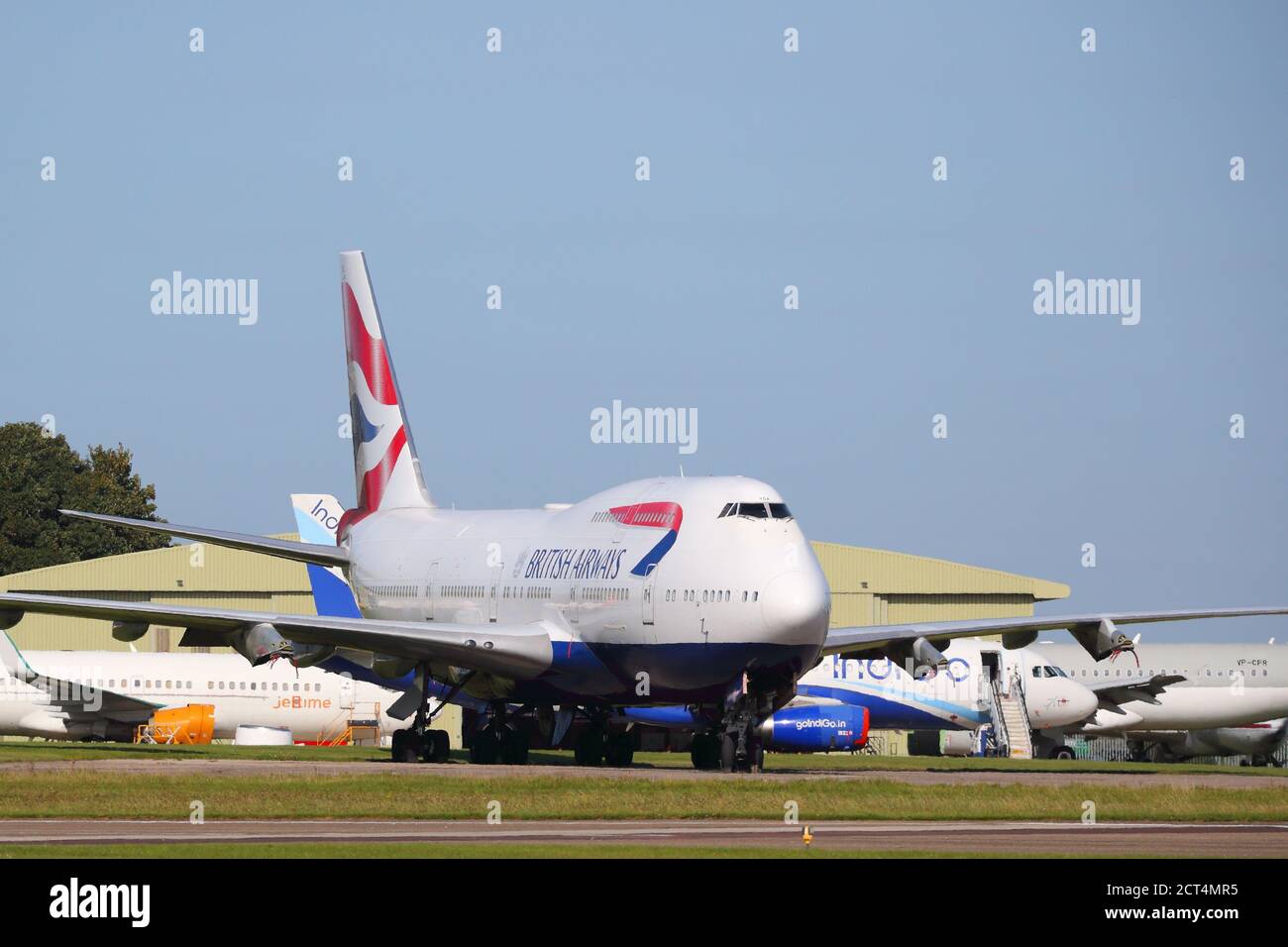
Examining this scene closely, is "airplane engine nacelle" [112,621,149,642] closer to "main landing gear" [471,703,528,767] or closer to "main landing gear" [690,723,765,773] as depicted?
"main landing gear" [471,703,528,767]

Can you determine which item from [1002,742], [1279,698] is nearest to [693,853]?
[1002,742]

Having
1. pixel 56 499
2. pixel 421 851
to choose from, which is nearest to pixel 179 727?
pixel 421 851

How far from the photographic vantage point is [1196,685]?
75188mm

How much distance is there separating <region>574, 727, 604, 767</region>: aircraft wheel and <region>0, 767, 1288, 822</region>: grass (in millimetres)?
10836

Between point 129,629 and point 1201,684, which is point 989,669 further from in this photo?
point 129,629

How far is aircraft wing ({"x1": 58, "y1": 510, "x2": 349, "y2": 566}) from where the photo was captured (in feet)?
152

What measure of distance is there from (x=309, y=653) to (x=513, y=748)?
5.62m

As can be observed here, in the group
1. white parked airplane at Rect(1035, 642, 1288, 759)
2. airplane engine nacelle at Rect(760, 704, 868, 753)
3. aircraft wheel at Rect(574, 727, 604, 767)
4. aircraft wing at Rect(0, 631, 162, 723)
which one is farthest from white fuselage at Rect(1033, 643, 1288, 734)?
aircraft wing at Rect(0, 631, 162, 723)

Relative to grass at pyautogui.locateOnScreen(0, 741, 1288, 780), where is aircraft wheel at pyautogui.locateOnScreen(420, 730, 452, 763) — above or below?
above

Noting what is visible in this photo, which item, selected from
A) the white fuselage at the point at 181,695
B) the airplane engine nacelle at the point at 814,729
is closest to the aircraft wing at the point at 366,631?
the airplane engine nacelle at the point at 814,729
